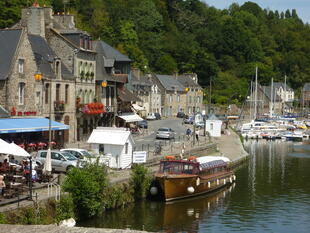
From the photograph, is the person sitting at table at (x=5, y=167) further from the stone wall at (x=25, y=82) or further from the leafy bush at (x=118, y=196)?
the stone wall at (x=25, y=82)

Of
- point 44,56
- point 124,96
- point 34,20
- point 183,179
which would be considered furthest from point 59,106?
point 124,96

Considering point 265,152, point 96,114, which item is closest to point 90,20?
point 265,152

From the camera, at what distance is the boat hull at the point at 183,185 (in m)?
34.0

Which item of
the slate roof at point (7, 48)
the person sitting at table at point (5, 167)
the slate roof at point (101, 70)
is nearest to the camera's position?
the person sitting at table at point (5, 167)

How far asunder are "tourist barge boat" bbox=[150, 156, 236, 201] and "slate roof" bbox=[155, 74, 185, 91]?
212 feet

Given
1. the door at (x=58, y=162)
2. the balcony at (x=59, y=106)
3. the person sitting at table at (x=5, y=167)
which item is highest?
the balcony at (x=59, y=106)

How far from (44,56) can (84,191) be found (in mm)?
22821

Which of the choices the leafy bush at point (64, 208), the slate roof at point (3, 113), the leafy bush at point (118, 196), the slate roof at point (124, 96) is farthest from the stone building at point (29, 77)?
the leafy bush at point (64, 208)

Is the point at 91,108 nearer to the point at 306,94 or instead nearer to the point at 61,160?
the point at 61,160

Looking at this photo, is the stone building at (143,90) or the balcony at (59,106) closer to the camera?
the balcony at (59,106)

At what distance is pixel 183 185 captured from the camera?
35.1m

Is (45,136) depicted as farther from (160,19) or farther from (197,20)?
(197,20)

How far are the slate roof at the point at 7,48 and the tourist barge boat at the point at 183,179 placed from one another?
14.1m

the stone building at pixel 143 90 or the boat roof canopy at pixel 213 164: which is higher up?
the stone building at pixel 143 90
